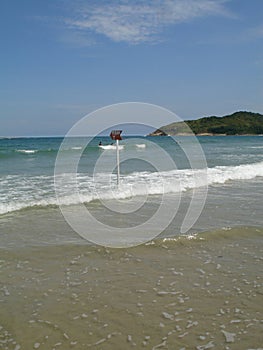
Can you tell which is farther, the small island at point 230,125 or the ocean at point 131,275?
the small island at point 230,125

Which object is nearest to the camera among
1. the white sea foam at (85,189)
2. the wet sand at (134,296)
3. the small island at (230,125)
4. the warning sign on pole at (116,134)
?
the wet sand at (134,296)

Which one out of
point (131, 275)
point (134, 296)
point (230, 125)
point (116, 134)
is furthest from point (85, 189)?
point (230, 125)

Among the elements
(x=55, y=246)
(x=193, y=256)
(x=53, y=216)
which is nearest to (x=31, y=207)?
(x=53, y=216)

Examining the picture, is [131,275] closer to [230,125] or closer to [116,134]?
[116,134]

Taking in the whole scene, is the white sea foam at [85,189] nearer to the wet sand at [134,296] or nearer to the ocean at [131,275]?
the ocean at [131,275]

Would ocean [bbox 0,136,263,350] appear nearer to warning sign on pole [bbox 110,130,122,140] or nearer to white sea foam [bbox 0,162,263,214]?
white sea foam [bbox 0,162,263,214]

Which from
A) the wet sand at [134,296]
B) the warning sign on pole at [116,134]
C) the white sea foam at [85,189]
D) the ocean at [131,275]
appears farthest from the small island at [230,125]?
the wet sand at [134,296]

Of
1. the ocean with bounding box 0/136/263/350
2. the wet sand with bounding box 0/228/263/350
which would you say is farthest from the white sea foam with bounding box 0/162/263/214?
the wet sand with bounding box 0/228/263/350

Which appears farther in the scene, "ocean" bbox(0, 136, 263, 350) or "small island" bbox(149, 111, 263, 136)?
"small island" bbox(149, 111, 263, 136)

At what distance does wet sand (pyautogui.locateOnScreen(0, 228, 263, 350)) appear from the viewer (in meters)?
3.43

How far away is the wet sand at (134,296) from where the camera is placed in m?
3.43

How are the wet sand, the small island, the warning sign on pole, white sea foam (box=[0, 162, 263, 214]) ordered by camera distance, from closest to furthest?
the wet sand
white sea foam (box=[0, 162, 263, 214])
the warning sign on pole
the small island

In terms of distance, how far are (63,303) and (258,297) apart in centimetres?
227

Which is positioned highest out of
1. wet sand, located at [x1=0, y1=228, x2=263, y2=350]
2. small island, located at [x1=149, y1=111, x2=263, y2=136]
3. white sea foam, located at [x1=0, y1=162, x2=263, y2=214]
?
small island, located at [x1=149, y1=111, x2=263, y2=136]
